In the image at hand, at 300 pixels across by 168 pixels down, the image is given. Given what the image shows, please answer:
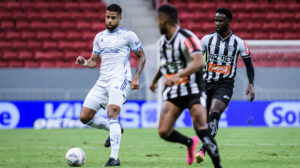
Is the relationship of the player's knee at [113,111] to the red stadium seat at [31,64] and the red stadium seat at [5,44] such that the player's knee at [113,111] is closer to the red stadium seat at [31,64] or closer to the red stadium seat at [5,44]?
the red stadium seat at [31,64]

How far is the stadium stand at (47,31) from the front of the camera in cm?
1789

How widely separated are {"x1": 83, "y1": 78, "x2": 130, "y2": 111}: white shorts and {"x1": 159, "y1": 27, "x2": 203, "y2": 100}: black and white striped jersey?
60.1 inches

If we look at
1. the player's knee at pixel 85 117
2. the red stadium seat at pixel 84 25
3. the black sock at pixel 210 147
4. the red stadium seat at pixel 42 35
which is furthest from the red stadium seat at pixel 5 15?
the black sock at pixel 210 147

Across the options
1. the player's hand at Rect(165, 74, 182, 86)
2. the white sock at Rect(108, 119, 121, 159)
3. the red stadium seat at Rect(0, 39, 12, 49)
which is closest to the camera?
the player's hand at Rect(165, 74, 182, 86)

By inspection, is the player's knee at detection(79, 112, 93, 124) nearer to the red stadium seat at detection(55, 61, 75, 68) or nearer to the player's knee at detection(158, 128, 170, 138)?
the player's knee at detection(158, 128, 170, 138)

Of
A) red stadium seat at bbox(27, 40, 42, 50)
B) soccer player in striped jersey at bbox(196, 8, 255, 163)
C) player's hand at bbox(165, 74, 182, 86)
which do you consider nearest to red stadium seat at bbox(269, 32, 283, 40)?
red stadium seat at bbox(27, 40, 42, 50)

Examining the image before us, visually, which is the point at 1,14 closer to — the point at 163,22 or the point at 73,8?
the point at 73,8

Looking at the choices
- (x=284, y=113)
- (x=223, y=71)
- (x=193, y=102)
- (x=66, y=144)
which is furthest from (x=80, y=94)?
(x=193, y=102)

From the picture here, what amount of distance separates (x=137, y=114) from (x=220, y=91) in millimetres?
7997

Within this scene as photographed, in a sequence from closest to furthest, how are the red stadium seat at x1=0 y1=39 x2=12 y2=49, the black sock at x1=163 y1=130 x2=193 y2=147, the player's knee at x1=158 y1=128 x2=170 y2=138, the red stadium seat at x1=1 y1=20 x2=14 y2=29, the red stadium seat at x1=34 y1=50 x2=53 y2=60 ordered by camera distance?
the player's knee at x1=158 y1=128 x2=170 y2=138, the black sock at x1=163 y1=130 x2=193 y2=147, the red stadium seat at x1=34 y1=50 x2=53 y2=60, the red stadium seat at x1=0 y1=39 x2=12 y2=49, the red stadium seat at x1=1 y1=20 x2=14 y2=29

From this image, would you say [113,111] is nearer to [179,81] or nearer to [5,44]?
[179,81]

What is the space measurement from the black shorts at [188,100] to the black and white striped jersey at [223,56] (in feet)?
6.30

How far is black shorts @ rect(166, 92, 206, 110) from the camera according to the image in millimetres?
5648

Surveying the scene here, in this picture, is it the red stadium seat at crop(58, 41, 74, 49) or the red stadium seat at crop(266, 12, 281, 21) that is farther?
the red stadium seat at crop(266, 12, 281, 21)
